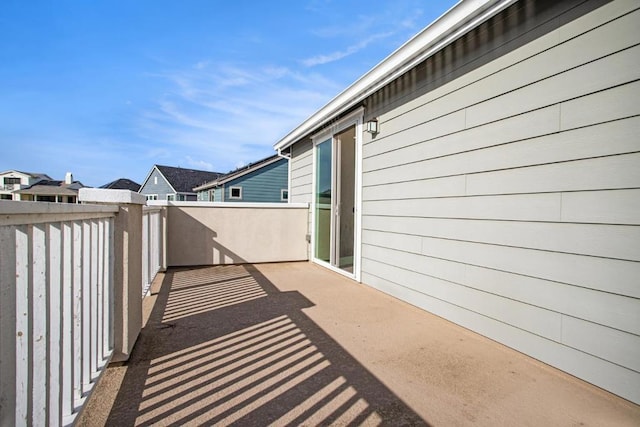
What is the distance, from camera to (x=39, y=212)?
1033 millimetres

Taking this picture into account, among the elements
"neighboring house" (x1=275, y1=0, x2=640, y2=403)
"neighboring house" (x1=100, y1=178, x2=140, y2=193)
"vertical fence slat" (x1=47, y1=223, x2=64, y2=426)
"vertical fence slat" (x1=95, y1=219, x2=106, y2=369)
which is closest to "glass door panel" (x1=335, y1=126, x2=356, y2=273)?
"neighboring house" (x1=275, y1=0, x2=640, y2=403)

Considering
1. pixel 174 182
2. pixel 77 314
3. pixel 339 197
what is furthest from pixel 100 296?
pixel 174 182

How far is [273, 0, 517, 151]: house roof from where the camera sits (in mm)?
2404

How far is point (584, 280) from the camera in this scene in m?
1.94

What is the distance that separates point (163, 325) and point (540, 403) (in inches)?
108

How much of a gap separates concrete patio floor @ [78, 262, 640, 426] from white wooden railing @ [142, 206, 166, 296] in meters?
0.73

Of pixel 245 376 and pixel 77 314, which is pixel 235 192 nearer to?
pixel 245 376

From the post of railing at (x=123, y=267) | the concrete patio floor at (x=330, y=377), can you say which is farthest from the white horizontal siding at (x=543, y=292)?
the post of railing at (x=123, y=267)

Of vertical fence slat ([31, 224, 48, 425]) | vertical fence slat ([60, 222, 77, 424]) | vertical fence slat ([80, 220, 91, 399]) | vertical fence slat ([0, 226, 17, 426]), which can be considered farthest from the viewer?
vertical fence slat ([80, 220, 91, 399])

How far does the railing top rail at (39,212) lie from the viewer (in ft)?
2.80

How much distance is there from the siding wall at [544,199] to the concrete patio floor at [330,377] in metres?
0.24

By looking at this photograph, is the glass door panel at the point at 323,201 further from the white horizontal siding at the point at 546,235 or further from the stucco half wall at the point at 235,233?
the white horizontal siding at the point at 546,235

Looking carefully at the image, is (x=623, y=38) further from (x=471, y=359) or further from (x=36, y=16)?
(x=36, y=16)

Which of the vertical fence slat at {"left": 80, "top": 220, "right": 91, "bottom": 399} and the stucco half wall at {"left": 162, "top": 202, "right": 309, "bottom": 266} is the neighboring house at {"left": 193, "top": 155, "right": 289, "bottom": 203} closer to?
the stucco half wall at {"left": 162, "top": 202, "right": 309, "bottom": 266}
